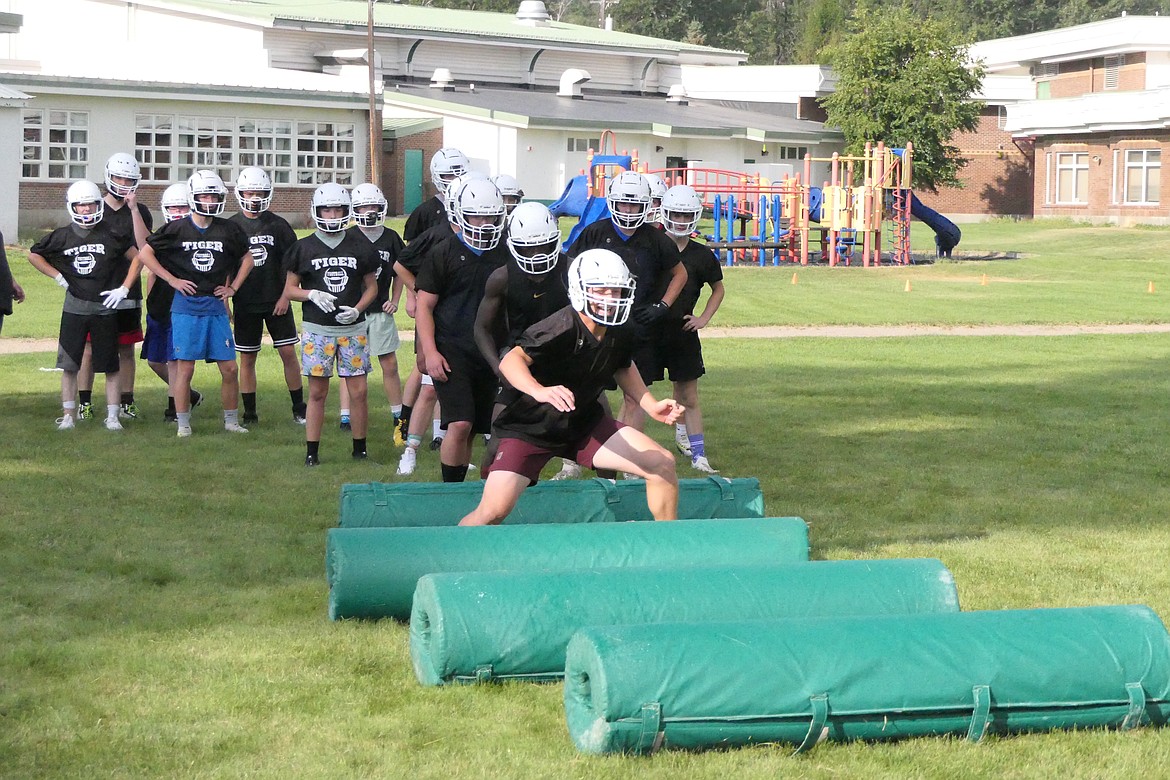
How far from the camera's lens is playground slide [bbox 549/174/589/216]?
113 ft

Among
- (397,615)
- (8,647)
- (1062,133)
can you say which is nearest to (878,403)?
(397,615)

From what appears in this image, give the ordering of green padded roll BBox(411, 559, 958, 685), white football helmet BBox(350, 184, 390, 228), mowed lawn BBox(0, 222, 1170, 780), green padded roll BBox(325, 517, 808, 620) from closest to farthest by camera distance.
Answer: mowed lawn BBox(0, 222, 1170, 780) → green padded roll BBox(411, 559, 958, 685) → green padded roll BBox(325, 517, 808, 620) → white football helmet BBox(350, 184, 390, 228)

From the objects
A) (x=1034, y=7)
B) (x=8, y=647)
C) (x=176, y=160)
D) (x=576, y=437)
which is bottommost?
(x=8, y=647)

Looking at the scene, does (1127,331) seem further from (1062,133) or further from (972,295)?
(1062,133)

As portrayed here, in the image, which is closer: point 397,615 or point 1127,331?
point 397,615

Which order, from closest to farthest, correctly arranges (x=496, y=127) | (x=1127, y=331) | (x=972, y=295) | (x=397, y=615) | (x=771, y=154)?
1. (x=397, y=615)
2. (x=1127, y=331)
3. (x=972, y=295)
4. (x=496, y=127)
5. (x=771, y=154)

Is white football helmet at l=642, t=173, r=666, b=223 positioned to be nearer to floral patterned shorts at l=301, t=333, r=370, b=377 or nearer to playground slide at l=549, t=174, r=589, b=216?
floral patterned shorts at l=301, t=333, r=370, b=377

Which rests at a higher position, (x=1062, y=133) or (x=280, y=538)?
(x=1062, y=133)

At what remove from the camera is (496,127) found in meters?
48.1

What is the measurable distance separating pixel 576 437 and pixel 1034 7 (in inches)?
3668

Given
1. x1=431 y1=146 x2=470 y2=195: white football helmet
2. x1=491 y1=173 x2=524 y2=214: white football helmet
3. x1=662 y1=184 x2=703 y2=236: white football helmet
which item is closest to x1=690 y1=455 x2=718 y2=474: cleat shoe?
x1=662 y1=184 x2=703 y2=236: white football helmet

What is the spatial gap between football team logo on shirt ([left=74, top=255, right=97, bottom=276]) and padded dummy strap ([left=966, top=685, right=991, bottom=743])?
8.59 meters

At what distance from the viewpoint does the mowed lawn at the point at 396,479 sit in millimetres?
5168

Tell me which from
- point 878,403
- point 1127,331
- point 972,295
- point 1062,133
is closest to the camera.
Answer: point 878,403
